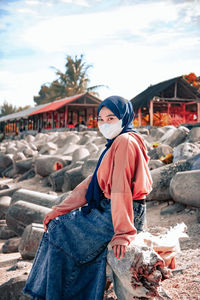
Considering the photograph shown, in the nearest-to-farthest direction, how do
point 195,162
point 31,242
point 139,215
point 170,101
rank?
1. point 139,215
2. point 31,242
3. point 195,162
4. point 170,101

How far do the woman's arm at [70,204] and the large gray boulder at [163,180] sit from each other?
266 cm

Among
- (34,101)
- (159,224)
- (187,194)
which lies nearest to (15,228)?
(159,224)

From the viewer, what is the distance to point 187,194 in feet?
13.5

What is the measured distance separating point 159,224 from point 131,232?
2.36m

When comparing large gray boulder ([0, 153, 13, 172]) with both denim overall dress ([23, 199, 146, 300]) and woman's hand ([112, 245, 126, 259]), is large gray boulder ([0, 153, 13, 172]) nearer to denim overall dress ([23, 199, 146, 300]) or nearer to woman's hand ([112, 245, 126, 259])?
denim overall dress ([23, 199, 146, 300])

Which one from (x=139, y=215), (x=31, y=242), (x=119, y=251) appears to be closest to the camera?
(x=119, y=251)

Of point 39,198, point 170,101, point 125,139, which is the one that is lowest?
point 39,198

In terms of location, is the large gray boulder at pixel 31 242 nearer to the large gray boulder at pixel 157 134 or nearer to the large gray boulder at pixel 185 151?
the large gray boulder at pixel 185 151

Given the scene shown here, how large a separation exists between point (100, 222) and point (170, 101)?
61.7 ft

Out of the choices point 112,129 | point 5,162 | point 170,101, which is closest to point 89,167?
point 112,129

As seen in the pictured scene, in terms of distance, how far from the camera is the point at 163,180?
4.93m

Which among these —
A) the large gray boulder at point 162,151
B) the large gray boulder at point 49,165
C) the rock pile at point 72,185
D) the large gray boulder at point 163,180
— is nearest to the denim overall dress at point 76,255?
the rock pile at point 72,185

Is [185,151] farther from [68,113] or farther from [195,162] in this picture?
[68,113]

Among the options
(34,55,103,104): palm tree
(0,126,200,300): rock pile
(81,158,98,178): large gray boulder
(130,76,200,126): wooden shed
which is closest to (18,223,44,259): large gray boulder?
(0,126,200,300): rock pile
